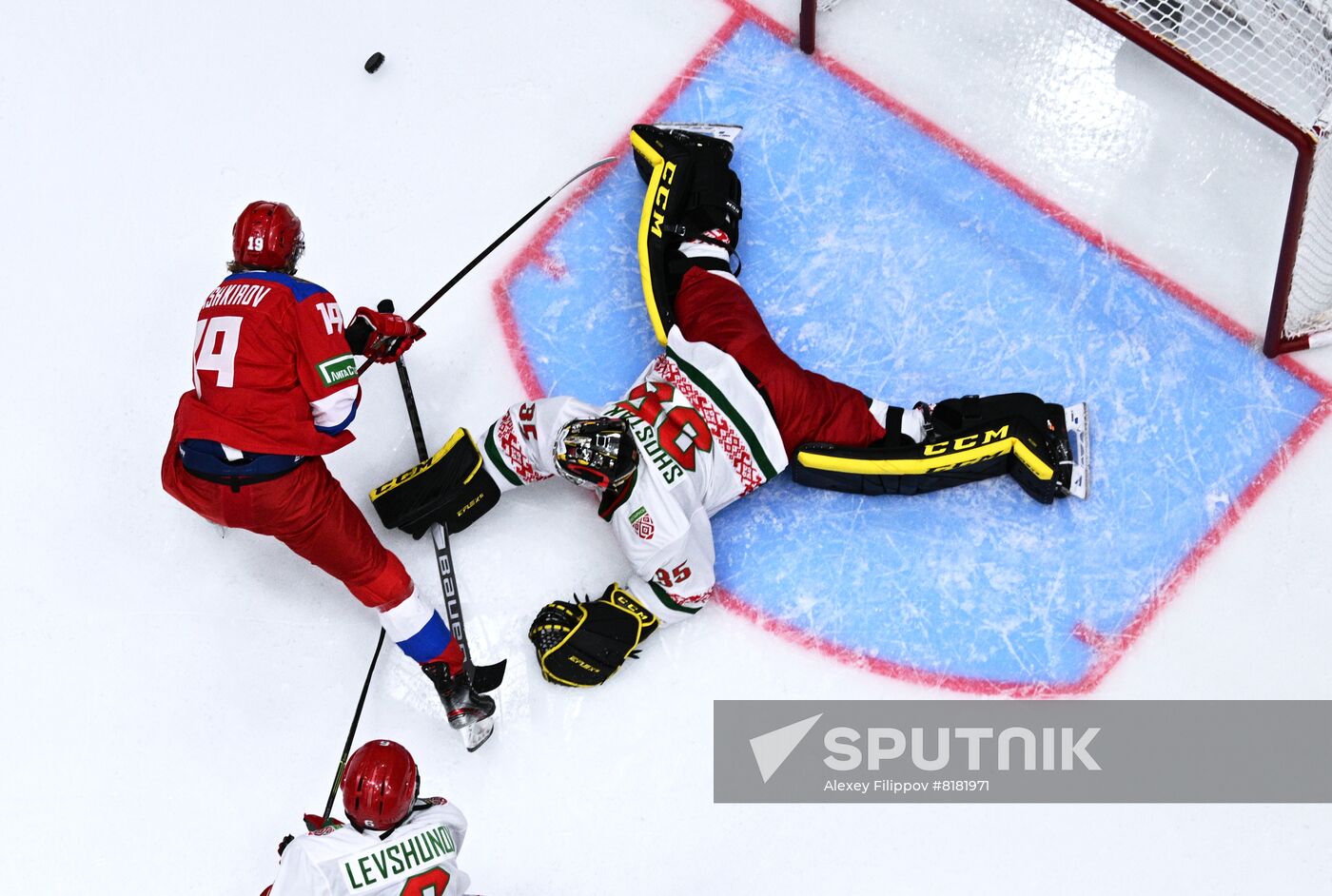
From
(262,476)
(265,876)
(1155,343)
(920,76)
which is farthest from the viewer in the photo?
(920,76)

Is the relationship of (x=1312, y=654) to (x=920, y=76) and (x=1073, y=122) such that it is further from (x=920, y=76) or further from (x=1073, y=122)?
(x=920, y=76)

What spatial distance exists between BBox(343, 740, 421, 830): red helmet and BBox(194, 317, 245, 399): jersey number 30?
40.5 inches

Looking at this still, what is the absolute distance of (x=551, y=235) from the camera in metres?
4.63

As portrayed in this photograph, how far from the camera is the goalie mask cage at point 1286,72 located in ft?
14.0

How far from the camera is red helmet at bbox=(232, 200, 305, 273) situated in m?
3.70

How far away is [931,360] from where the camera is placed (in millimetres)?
4453

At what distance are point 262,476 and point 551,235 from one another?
1.37 m

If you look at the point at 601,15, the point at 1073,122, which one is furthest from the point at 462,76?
the point at 1073,122

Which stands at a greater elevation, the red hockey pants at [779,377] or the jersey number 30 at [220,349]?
the jersey number 30 at [220,349]

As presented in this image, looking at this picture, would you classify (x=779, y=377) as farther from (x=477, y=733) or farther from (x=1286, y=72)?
(x=1286, y=72)

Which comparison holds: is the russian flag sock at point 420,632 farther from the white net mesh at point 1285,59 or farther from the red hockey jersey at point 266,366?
the white net mesh at point 1285,59

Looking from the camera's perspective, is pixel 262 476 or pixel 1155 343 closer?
pixel 262 476

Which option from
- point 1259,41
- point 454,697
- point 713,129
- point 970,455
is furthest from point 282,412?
point 1259,41

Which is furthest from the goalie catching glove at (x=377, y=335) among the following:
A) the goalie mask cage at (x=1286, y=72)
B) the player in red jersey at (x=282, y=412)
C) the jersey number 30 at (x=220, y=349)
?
the goalie mask cage at (x=1286, y=72)
